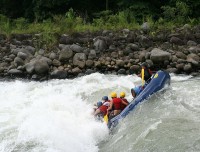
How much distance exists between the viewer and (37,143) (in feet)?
25.5

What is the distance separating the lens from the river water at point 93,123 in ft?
22.1

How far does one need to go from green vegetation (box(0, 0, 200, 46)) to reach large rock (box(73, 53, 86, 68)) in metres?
2.10

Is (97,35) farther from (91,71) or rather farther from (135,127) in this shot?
(135,127)

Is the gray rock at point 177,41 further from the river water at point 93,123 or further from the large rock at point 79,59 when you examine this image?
the large rock at point 79,59

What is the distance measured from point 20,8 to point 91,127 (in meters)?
16.0

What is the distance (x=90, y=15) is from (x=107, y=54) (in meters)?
7.10

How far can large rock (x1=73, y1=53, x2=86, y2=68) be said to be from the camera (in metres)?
14.2

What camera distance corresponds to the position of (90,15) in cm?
2117

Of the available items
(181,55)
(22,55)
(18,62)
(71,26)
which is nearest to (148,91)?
(181,55)

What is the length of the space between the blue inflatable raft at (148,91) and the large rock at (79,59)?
5323 millimetres

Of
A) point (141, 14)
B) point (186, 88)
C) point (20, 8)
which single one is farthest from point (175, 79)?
point (20, 8)

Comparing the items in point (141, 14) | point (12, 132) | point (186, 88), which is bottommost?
point (12, 132)

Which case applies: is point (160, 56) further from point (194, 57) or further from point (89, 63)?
point (89, 63)

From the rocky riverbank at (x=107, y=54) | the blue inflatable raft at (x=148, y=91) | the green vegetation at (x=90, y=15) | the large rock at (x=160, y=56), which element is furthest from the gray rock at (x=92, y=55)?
the blue inflatable raft at (x=148, y=91)
